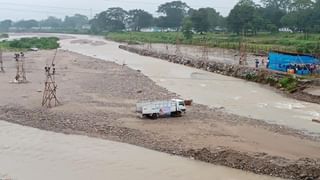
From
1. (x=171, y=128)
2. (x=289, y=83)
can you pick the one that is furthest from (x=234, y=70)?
(x=171, y=128)

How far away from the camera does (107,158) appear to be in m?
16.5

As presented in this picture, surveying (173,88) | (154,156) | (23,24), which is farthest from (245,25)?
(23,24)

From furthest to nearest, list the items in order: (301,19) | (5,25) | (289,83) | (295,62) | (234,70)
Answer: (5,25), (301,19), (234,70), (295,62), (289,83)

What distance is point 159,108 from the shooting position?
826 inches

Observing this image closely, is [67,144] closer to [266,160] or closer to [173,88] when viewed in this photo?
[266,160]

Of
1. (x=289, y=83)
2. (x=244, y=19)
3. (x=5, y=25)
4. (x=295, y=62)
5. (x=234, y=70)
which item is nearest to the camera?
(x=289, y=83)

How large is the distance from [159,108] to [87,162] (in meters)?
5.83

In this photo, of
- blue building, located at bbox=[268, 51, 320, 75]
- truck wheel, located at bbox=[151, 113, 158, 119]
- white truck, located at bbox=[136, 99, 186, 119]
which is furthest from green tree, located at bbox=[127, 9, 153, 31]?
truck wheel, located at bbox=[151, 113, 158, 119]

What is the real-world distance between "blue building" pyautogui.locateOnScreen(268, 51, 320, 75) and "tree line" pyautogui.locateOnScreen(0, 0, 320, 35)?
40358mm

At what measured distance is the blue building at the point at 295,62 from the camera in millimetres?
33688

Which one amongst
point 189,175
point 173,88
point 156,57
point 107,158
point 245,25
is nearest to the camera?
point 189,175

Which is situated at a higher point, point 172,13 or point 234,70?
point 172,13

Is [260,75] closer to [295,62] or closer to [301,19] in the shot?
[295,62]

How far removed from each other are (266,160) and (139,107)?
7887 millimetres
